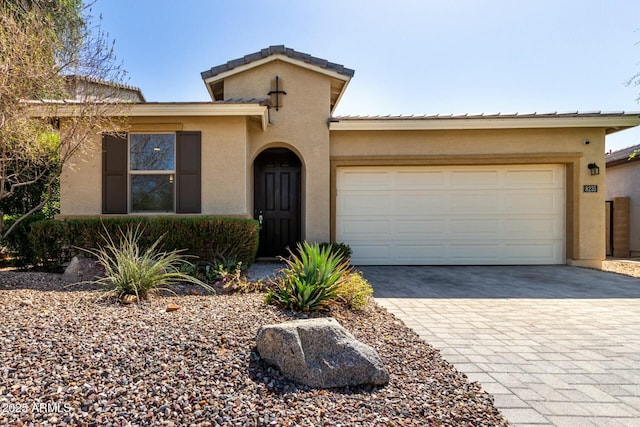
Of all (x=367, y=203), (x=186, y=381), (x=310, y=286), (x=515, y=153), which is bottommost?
(x=186, y=381)

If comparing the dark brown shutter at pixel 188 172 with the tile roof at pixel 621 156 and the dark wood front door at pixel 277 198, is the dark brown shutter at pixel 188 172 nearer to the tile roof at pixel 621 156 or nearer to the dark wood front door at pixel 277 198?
the dark wood front door at pixel 277 198

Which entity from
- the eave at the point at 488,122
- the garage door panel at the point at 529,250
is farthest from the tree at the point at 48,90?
the garage door panel at the point at 529,250

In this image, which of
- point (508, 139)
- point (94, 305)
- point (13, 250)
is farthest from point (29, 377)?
point (508, 139)

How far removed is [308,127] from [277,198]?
203 centimetres

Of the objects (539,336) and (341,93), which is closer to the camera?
(539,336)

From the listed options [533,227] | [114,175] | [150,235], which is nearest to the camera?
[150,235]

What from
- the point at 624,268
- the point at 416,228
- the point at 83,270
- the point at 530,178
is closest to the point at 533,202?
the point at 530,178

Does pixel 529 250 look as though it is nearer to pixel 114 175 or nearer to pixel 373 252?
pixel 373 252

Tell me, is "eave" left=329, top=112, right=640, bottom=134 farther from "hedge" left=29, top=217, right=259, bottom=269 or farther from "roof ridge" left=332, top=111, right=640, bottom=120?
"hedge" left=29, top=217, right=259, bottom=269

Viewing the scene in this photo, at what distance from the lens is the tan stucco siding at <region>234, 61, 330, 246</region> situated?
812cm

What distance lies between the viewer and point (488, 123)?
26.3ft

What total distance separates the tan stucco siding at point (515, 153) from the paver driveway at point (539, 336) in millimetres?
1564

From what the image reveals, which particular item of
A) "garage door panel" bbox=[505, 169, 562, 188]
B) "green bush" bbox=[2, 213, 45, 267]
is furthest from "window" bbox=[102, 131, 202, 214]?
→ "garage door panel" bbox=[505, 169, 562, 188]

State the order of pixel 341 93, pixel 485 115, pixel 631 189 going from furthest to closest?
pixel 631 189 < pixel 341 93 < pixel 485 115
